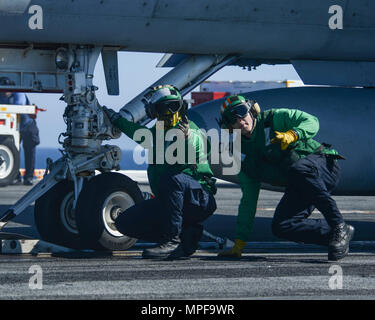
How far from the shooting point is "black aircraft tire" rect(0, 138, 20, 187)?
20.5 m

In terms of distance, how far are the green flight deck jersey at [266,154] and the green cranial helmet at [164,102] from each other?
0.78 metres

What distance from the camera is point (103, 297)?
600cm

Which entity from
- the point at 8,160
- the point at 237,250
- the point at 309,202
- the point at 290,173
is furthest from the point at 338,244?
the point at 8,160

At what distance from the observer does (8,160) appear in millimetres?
20531

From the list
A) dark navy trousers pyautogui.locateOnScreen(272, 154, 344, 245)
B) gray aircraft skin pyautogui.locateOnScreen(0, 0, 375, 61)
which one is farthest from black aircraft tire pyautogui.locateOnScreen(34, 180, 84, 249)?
dark navy trousers pyautogui.locateOnScreen(272, 154, 344, 245)

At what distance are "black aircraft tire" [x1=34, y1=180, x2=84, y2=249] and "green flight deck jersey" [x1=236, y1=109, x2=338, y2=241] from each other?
189cm

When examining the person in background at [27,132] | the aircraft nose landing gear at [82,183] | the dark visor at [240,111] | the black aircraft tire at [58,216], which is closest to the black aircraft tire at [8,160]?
the person in background at [27,132]

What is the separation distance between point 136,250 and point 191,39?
8.94ft

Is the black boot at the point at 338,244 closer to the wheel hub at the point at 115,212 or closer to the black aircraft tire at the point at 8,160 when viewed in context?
the wheel hub at the point at 115,212

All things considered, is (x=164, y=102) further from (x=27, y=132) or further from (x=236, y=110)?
(x=27, y=132)

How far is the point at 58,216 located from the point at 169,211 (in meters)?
1.64
